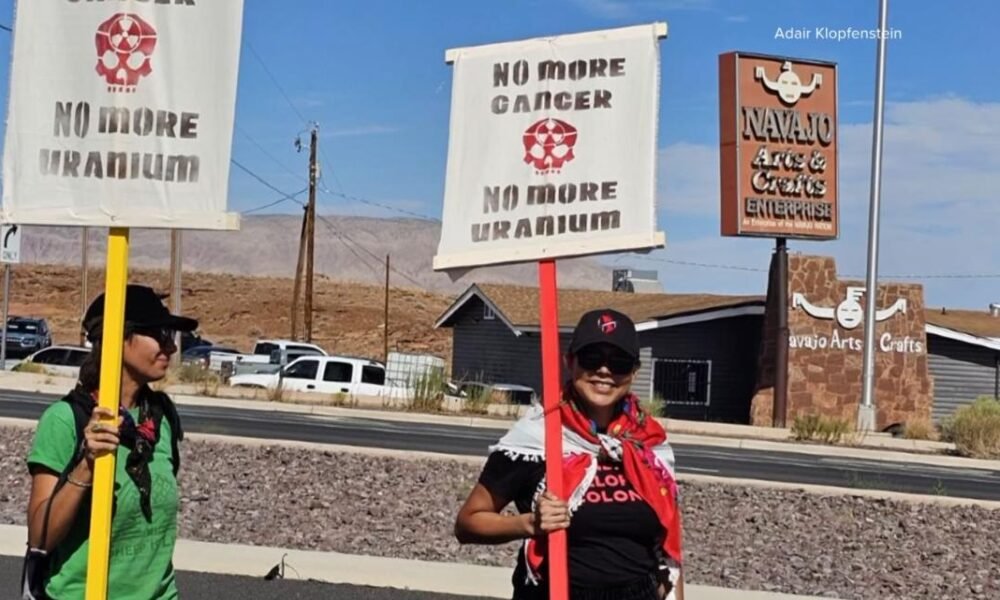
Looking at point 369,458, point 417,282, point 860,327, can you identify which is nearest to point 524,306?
point 860,327

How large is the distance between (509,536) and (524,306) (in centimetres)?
3749

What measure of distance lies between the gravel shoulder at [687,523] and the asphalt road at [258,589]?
1010 millimetres

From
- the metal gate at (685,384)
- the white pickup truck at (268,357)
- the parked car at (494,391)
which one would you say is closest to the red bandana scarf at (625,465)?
the parked car at (494,391)

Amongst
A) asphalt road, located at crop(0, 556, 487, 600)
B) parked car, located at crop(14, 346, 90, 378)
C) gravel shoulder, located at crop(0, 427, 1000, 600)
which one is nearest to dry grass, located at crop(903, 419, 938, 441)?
gravel shoulder, located at crop(0, 427, 1000, 600)

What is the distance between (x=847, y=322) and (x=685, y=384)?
5026mm

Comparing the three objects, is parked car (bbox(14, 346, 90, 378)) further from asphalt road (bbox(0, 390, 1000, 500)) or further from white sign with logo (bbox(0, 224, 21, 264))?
asphalt road (bbox(0, 390, 1000, 500))

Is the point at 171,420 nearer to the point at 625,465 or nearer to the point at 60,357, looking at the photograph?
the point at 625,465

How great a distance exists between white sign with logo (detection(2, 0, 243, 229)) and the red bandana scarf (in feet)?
4.05

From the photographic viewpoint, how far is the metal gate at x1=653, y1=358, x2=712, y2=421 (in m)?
37.1

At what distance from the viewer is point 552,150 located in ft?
15.0

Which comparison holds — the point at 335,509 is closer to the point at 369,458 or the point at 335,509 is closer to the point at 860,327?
the point at 369,458

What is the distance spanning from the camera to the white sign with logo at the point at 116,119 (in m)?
4.31

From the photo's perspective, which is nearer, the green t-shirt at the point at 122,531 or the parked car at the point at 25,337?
the green t-shirt at the point at 122,531

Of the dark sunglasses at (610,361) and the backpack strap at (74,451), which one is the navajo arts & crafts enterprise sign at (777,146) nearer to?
the dark sunglasses at (610,361)
